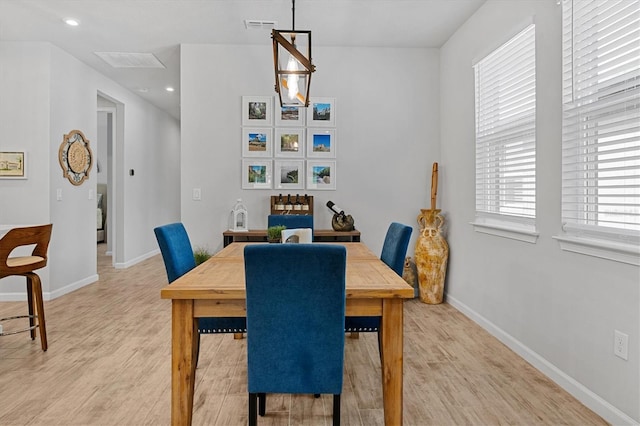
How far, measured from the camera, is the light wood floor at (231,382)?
6.40 feet

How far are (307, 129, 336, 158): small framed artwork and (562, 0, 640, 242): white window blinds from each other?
7.88 feet

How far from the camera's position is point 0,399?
2.12 metres

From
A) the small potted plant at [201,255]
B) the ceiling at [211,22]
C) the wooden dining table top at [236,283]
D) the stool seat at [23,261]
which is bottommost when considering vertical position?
the small potted plant at [201,255]

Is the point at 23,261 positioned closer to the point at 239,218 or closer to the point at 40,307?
the point at 40,307

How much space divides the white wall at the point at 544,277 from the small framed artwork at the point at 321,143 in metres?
1.26

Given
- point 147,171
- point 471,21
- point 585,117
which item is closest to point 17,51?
point 147,171

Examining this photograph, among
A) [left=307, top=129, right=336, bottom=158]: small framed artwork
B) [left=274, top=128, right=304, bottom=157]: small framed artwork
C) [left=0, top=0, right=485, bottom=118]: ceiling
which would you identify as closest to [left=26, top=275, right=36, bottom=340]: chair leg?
[left=0, top=0, right=485, bottom=118]: ceiling

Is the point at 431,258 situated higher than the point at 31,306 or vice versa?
the point at 431,258

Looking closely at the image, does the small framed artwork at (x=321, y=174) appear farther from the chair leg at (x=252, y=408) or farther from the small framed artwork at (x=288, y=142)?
the chair leg at (x=252, y=408)

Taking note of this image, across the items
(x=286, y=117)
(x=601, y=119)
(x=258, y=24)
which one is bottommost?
(x=601, y=119)

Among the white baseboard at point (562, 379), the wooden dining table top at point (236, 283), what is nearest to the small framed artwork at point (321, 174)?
the white baseboard at point (562, 379)

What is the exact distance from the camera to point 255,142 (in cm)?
431

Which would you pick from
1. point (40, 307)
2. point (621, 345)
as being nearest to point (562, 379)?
point (621, 345)

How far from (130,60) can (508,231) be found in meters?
4.49
